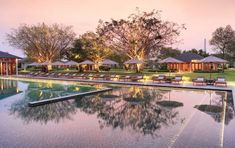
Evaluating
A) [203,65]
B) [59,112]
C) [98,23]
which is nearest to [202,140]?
[59,112]

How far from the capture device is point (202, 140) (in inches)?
276

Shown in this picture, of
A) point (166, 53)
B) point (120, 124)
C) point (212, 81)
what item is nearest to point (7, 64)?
point (212, 81)

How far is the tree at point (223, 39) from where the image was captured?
5244cm

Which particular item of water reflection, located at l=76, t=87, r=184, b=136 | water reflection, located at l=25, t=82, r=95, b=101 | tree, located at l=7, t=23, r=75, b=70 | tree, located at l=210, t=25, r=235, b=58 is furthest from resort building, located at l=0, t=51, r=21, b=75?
tree, located at l=210, t=25, r=235, b=58

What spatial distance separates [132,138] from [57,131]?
8.60 ft

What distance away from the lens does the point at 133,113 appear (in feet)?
35.2

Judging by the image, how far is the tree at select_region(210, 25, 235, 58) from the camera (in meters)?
52.4

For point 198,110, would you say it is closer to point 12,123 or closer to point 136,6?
point 12,123

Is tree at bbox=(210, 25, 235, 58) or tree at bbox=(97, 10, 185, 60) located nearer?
tree at bbox=(97, 10, 185, 60)

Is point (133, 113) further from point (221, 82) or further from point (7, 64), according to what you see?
point (7, 64)

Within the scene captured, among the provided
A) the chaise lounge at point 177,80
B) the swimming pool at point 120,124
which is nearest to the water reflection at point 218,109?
the swimming pool at point 120,124

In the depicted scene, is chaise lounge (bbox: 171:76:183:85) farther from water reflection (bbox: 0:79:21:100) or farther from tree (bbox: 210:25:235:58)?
tree (bbox: 210:25:235:58)

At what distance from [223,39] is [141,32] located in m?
26.6

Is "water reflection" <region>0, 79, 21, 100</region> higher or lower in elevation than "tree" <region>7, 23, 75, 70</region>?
lower
